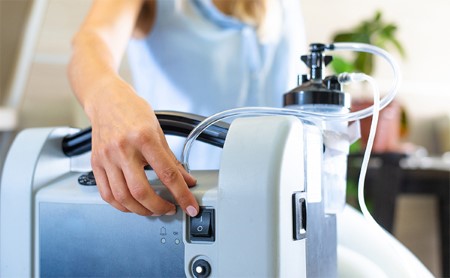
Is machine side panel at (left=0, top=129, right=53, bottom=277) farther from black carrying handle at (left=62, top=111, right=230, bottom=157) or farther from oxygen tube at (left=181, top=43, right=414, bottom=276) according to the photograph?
oxygen tube at (left=181, top=43, right=414, bottom=276)

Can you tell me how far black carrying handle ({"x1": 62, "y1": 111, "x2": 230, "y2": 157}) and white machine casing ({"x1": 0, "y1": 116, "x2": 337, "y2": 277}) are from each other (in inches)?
1.2

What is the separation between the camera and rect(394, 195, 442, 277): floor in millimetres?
2564

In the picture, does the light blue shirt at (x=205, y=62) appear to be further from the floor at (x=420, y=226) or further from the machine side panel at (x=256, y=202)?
the floor at (x=420, y=226)

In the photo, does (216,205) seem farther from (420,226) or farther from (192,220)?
(420,226)

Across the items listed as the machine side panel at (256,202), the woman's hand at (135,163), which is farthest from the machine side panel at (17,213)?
the machine side panel at (256,202)

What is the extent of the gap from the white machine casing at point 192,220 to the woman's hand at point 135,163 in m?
0.02

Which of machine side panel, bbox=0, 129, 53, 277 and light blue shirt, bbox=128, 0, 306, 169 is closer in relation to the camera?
machine side panel, bbox=0, 129, 53, 277

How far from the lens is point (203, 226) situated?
0.49 metres

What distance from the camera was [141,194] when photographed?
49 centimetres

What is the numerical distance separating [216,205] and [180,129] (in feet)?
0.41

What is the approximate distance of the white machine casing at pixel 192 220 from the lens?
46 cm

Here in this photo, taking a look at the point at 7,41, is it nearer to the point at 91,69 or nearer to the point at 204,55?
the point at 204,55

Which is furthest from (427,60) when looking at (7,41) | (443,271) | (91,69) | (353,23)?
(91,69)

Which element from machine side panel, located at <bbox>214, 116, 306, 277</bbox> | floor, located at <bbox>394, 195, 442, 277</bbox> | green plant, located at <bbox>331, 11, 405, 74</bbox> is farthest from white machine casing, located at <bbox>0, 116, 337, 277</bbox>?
floor, located at <bbox>394, 195, 442, 277</bbox>
